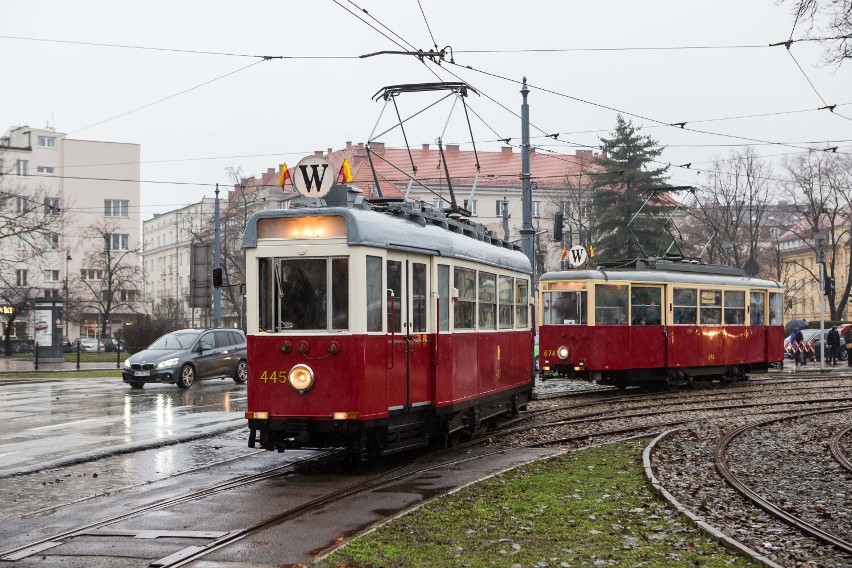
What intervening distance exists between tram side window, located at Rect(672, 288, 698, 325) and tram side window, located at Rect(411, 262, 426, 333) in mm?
13612

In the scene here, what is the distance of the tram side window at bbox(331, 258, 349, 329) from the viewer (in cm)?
1202

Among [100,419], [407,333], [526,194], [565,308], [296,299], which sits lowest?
[100,419]

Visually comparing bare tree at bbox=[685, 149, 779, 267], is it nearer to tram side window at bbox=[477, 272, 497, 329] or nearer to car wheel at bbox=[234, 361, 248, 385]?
car wheel at bbox=[234, 361, 248, 385]

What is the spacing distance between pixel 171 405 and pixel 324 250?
38.1 feet

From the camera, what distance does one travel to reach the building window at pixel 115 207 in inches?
3285

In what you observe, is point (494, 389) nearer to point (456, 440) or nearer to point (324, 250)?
point (456, 440)

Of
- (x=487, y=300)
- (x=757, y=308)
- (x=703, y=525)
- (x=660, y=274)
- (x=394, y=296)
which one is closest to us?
(x=703, y=525)

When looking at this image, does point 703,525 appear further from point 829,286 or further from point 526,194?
point 829,286

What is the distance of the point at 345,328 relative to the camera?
39.4 feet

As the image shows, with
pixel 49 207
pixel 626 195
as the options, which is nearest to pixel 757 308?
pixel 626 195

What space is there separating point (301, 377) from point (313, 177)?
2449 mm

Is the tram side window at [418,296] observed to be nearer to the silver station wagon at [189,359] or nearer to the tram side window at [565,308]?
the tram side window at [565,308]

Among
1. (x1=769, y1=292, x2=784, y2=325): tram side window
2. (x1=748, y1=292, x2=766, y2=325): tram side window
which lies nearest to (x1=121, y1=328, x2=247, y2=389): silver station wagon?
(x1=748, y1=292, x2=766, y2=325): tram side window

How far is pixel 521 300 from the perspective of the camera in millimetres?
18188
